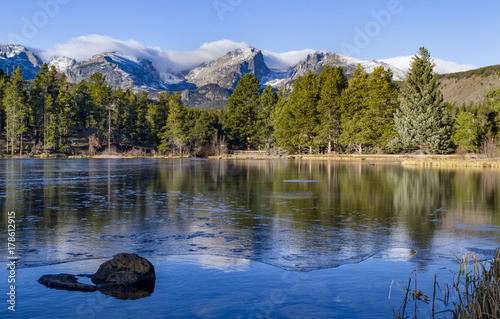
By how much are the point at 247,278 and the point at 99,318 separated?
9.51 ft

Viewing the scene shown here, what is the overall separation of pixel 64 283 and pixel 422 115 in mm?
62697

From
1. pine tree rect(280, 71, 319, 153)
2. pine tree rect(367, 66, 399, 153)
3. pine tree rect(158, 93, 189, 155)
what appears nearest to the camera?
pine tree rect(367, 66, 399, 153)

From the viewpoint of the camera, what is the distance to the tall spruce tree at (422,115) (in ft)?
204

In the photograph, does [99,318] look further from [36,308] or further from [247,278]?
[247,278]

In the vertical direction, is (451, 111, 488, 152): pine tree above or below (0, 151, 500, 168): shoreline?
above

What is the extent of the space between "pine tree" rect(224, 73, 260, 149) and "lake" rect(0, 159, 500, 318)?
245 ft

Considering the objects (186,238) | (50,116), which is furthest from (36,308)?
(50,116)

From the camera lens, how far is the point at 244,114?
96.2 metres

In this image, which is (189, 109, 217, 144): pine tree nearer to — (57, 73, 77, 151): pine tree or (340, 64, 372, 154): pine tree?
(57, 73, 77, 151): pine tree

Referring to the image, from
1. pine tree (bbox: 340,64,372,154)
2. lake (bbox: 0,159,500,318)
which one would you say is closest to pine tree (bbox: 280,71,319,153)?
pine tree (bbox: 340,64,372,154)

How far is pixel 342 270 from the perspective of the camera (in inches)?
341

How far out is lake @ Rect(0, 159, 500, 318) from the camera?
6977 millimetres

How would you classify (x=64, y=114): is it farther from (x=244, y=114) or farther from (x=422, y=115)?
(x=422, y=115)

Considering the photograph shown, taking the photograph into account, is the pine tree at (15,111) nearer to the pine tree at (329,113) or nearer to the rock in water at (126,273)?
the pine tree at (329,113)
